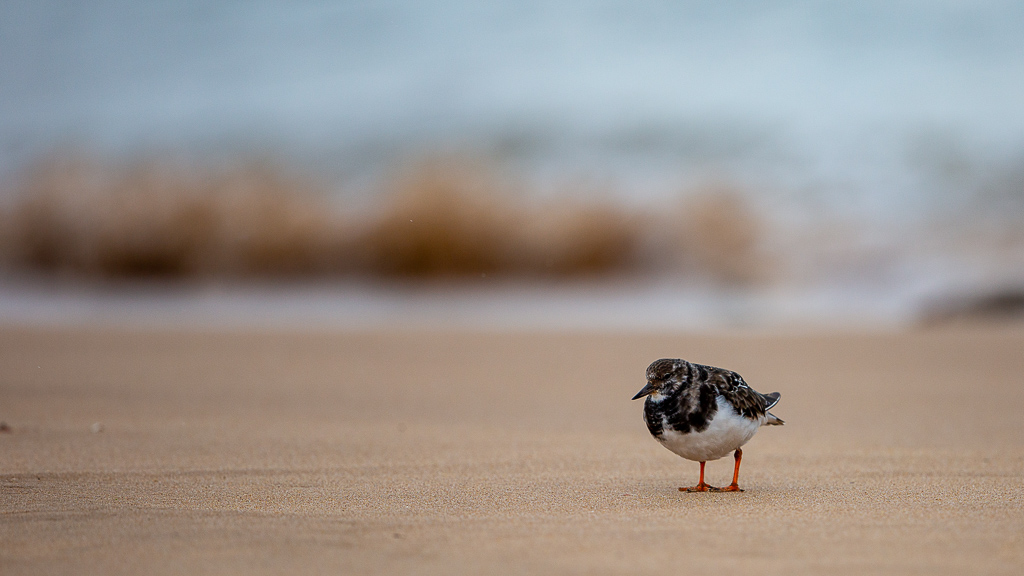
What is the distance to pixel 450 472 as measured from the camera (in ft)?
13.8

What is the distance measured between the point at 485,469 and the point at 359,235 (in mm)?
13128

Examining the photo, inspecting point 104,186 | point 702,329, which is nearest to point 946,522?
point 702,329

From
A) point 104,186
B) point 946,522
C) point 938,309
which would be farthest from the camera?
point 104,186

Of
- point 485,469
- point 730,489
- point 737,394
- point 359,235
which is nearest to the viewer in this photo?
point 737,394

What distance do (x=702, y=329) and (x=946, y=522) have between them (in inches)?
321

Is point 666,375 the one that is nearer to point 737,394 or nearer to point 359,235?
point 737,394

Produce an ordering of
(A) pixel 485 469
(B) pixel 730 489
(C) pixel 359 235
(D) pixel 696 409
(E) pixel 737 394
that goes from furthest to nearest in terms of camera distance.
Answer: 1. (C) pixel 359 235
2. (A) pixel 485 469
3. (B) pixel 730 489
4. (E) pixel 737 394
5. (D) pixel 696 409

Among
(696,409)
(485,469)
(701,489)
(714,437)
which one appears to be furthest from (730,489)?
(485,469)

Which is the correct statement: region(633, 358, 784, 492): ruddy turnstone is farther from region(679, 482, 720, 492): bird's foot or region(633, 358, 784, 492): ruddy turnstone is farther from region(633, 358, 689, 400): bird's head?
region(679, 482, 720, 492): bird's foot

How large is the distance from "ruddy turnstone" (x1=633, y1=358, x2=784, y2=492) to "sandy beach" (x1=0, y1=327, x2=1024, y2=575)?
0.73 ft

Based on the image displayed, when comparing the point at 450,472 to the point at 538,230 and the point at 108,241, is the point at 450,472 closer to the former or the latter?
A: the point at 538,230

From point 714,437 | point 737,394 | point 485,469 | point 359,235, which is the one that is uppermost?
point 359,235

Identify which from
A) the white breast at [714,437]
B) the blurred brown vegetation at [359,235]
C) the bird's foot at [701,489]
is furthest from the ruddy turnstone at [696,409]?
the blurred brown vegetation at [359,235]

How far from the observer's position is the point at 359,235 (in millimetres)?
17031
